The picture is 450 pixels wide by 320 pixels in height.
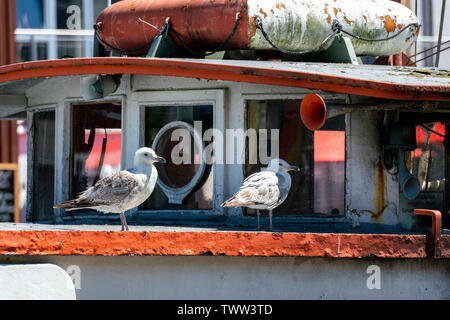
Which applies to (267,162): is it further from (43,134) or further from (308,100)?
(43,134)

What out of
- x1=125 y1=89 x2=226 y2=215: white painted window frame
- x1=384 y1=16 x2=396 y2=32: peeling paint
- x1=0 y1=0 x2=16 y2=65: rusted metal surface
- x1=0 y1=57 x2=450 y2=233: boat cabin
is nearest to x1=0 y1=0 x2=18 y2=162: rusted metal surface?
x1=0 y1=0 x2=16 y2=65: rusted metal surface

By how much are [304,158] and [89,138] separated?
Answer: 2.59 meters

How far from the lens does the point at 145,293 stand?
6523 mm

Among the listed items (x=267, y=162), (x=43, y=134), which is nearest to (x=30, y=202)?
(x=43, y=134)

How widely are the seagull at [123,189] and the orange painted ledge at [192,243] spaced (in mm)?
849

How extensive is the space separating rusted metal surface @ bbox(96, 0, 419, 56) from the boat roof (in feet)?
2.49

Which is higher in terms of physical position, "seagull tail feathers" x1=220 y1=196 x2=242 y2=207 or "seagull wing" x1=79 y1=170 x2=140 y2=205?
"seagull wing" x1=79 y1=170 x2=140 y2=205

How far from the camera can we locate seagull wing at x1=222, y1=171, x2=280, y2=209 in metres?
7.11

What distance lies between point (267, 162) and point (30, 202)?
10.7 ft

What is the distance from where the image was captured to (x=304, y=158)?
27.7 feet

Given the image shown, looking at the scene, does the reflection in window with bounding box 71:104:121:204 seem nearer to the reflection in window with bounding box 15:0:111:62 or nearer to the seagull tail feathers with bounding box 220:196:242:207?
the seagull tail feathers with bounding box 220:196:242:207

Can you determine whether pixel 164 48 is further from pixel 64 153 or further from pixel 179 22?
pixel 64 153

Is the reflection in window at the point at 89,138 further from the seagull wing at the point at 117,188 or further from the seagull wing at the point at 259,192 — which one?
the seagull wing at the point at 259,192

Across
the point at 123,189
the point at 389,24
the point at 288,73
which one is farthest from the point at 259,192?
the point at 389,24
